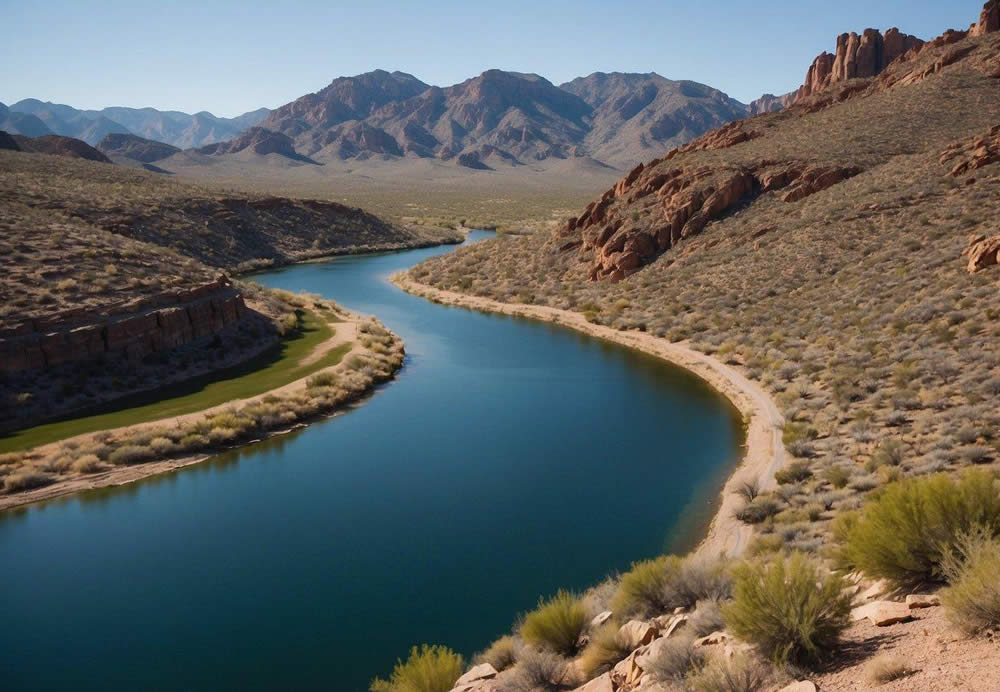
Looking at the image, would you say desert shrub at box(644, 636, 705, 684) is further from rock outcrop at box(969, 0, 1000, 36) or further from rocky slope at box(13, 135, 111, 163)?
rocky slope at box(13, 135, 111, 163)

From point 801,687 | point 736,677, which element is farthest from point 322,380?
point 801,687

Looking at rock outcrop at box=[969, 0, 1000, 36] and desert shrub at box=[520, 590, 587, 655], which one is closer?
desert shrub at box=[520, 590, 587, 655]

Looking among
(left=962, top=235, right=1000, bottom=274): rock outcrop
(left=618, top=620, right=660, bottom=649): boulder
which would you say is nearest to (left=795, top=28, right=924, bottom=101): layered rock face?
(left=962, top=235, right=1000, bottom=274): rock outcrop

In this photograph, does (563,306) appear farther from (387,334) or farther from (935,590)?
(935,590)

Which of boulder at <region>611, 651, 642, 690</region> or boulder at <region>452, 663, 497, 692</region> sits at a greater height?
boulder at <region>611, 651, 642, 690</region>

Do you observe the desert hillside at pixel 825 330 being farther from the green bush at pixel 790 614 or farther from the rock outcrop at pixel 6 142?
the rock outcrop at pixel 6 142

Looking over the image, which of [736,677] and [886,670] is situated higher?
[886,670]

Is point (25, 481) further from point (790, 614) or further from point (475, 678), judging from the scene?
point (790, 614)
